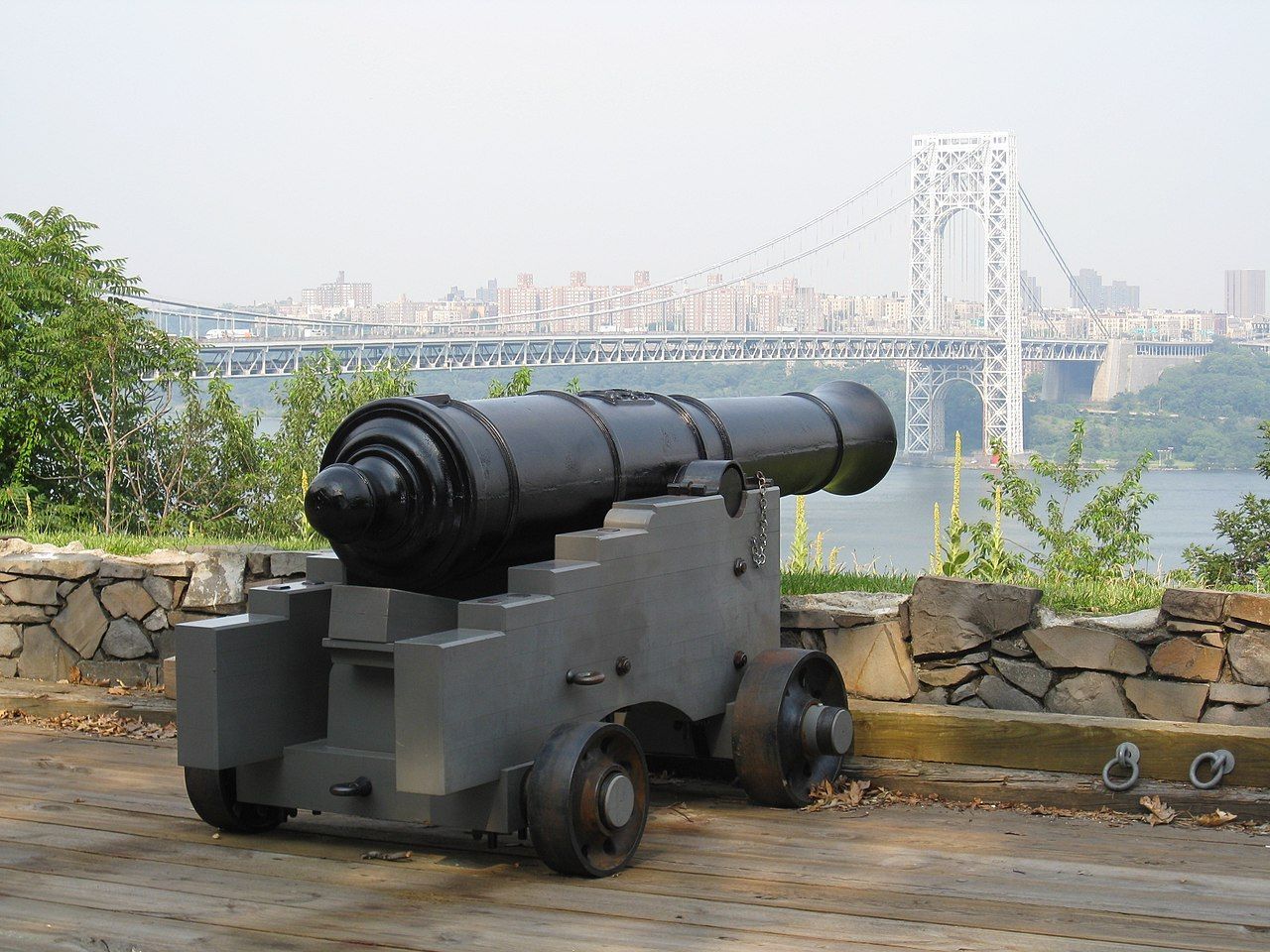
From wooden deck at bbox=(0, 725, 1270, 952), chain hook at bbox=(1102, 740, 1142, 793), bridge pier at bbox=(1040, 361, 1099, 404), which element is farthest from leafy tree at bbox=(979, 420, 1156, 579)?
bridge pier at bbox=(1040, 361, 1099, 404)

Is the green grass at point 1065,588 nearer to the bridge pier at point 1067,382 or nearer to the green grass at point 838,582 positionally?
the green grass at point 838,582

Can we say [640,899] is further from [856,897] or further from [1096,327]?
[1096,327]

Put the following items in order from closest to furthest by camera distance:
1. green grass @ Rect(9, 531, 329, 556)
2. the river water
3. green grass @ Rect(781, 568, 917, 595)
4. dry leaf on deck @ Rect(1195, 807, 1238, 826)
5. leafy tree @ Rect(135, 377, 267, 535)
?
dry leaf on deck @ Rect(1195, 807, 1238, 826)
green grass @ Rect(781, 568, 917, 595)
green grass @ Rect(9, 531, 329, 556)
leafy tree @ Rect(135, 377, 267, 535)
the river water

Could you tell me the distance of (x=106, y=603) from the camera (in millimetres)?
3990

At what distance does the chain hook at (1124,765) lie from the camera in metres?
3.00

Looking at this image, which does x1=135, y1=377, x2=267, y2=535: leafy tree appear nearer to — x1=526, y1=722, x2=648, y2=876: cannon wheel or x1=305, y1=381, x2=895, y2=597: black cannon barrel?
x1=305, y1=381, x2=895, y2=597: black cannon barrel

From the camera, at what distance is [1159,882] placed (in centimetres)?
244

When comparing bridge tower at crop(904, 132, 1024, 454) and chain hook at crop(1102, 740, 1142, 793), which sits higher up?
bridge tower at crop(904, 132, 1024, 454)

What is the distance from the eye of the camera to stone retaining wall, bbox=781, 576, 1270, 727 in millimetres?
3109

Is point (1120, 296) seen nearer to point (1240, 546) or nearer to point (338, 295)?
point (338, 295)

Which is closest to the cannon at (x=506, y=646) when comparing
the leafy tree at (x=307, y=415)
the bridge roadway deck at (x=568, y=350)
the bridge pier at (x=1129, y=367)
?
the leafy tree at (x=307, y=415)

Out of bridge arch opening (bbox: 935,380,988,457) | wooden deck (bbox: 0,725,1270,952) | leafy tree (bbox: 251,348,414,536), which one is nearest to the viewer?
wooden deck (bbox: 0,725,1270,952)

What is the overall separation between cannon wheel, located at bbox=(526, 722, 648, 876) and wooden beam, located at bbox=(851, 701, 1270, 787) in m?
0.92

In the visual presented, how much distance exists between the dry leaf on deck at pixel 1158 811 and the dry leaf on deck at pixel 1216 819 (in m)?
0.05
